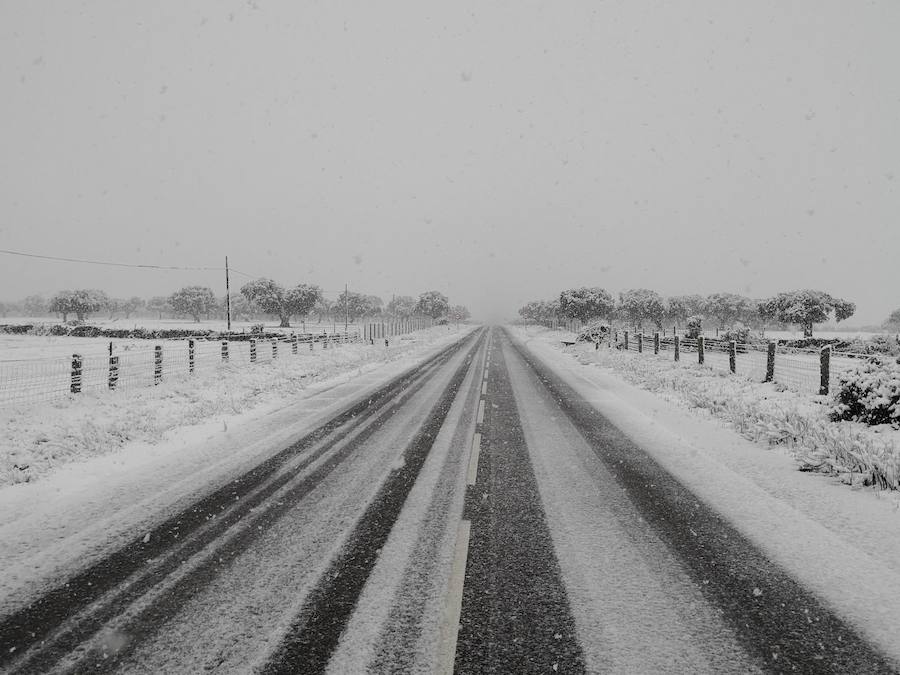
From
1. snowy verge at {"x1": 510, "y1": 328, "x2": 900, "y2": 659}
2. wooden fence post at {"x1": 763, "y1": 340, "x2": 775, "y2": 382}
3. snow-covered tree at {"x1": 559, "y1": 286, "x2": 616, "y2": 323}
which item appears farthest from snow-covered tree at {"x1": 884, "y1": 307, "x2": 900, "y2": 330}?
snowy verge at {"x1": 510, "y1": 328, "x2": 900, "y2": 659}

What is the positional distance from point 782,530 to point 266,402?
11565 millimetres

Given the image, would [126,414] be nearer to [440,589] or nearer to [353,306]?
[440,589]

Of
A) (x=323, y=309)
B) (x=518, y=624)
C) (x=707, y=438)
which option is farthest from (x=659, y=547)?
(x=323, y=309)

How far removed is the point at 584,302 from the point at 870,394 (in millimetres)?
65468

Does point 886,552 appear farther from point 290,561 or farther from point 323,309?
point 323,309

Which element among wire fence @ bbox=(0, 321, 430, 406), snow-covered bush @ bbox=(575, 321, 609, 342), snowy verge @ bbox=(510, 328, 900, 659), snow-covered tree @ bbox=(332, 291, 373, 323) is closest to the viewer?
snowy verge @ bbox=(510, 328, 900, 659)

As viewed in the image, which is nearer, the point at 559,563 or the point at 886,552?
the point at 559,563

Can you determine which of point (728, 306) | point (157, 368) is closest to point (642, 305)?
point (728, 306)

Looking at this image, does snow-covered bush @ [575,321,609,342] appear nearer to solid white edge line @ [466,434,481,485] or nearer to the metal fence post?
the metal fence post

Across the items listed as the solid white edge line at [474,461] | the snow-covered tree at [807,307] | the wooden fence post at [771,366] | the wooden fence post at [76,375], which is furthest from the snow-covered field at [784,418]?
the snow-covered tree at [807,307]

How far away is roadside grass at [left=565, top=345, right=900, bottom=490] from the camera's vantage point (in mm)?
6254

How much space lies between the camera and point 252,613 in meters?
3.21

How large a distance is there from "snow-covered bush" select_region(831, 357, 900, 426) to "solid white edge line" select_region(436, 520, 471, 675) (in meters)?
8.99

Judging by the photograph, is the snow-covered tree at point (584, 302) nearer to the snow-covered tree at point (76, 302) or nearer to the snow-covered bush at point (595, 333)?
the snow-covered bush at point (595, 333)
